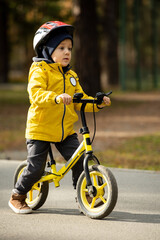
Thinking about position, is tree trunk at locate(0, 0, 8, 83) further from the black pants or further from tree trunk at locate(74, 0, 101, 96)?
the black pants

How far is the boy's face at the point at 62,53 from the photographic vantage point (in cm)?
466

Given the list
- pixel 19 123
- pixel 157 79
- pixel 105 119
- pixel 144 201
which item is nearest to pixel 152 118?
pixel 105 119

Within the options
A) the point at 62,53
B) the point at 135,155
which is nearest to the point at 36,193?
the point at 62,53

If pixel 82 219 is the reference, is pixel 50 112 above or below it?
above

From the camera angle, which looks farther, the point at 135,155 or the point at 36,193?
the point at 135,155

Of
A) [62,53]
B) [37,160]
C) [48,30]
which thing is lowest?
[37,160]

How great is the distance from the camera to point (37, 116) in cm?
464

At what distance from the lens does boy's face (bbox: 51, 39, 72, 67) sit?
4.66 meters

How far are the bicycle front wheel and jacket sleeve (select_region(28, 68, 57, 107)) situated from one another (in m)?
0.68

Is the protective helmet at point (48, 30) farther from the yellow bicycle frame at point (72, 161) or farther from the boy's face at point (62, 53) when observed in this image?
the yellow bicycle frame at point (72, 161)

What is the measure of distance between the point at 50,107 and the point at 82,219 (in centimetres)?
100

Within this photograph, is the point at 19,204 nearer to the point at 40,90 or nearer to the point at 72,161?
the point at 72,161

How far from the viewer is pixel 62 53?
4.67 meters

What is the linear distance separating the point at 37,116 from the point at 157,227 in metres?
1.37
